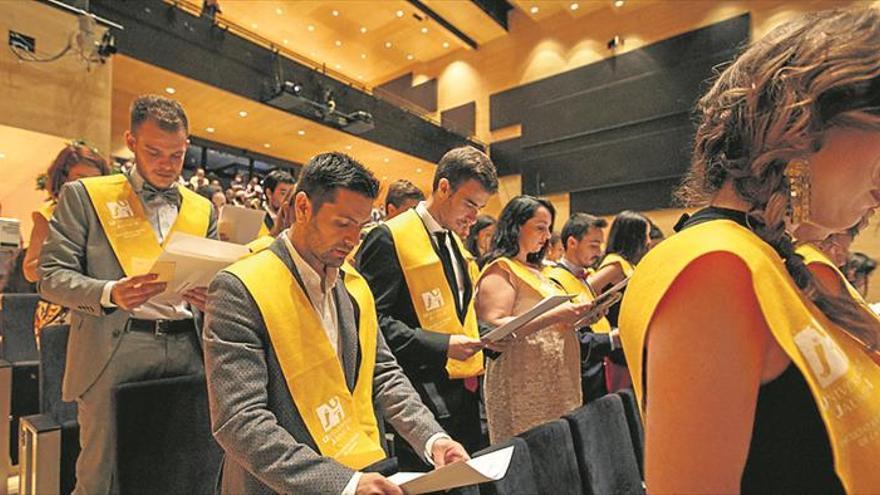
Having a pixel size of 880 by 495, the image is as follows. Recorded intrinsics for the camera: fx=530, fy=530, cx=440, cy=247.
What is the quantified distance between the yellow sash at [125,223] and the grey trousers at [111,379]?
0.24 metres

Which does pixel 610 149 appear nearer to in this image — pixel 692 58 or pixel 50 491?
pixel 692 58

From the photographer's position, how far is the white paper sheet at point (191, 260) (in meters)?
1.32

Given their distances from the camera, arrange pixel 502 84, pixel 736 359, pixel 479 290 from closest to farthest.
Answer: pixel 736 359 → pixel 479 290 → pixel 502 84

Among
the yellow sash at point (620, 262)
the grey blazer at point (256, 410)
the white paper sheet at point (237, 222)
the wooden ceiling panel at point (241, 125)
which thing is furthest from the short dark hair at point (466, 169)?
the wooden ceiling panel at point (241, 125)

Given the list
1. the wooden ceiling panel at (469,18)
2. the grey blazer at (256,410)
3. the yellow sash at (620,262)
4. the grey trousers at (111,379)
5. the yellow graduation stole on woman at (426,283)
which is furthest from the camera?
the wooden ceiling panel at (469,18)

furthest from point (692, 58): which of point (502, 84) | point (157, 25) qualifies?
point (157, 25)

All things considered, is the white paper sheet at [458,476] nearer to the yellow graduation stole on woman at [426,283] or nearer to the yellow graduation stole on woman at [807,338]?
the yellow graduation stole on woman at [807,338]

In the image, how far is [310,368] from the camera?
1.11 metres

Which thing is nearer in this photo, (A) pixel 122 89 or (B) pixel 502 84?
(A) pixel 122 89

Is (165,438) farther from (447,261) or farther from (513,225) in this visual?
(513,225)

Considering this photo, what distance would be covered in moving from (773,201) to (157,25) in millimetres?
8205

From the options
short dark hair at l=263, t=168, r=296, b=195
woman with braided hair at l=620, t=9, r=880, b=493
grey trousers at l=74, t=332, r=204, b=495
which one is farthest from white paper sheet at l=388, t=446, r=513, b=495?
short dark hair at l=263, t=168, r=296, b=195

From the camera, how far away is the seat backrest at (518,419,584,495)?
1.16 meters

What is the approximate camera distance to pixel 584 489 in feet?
4.23
